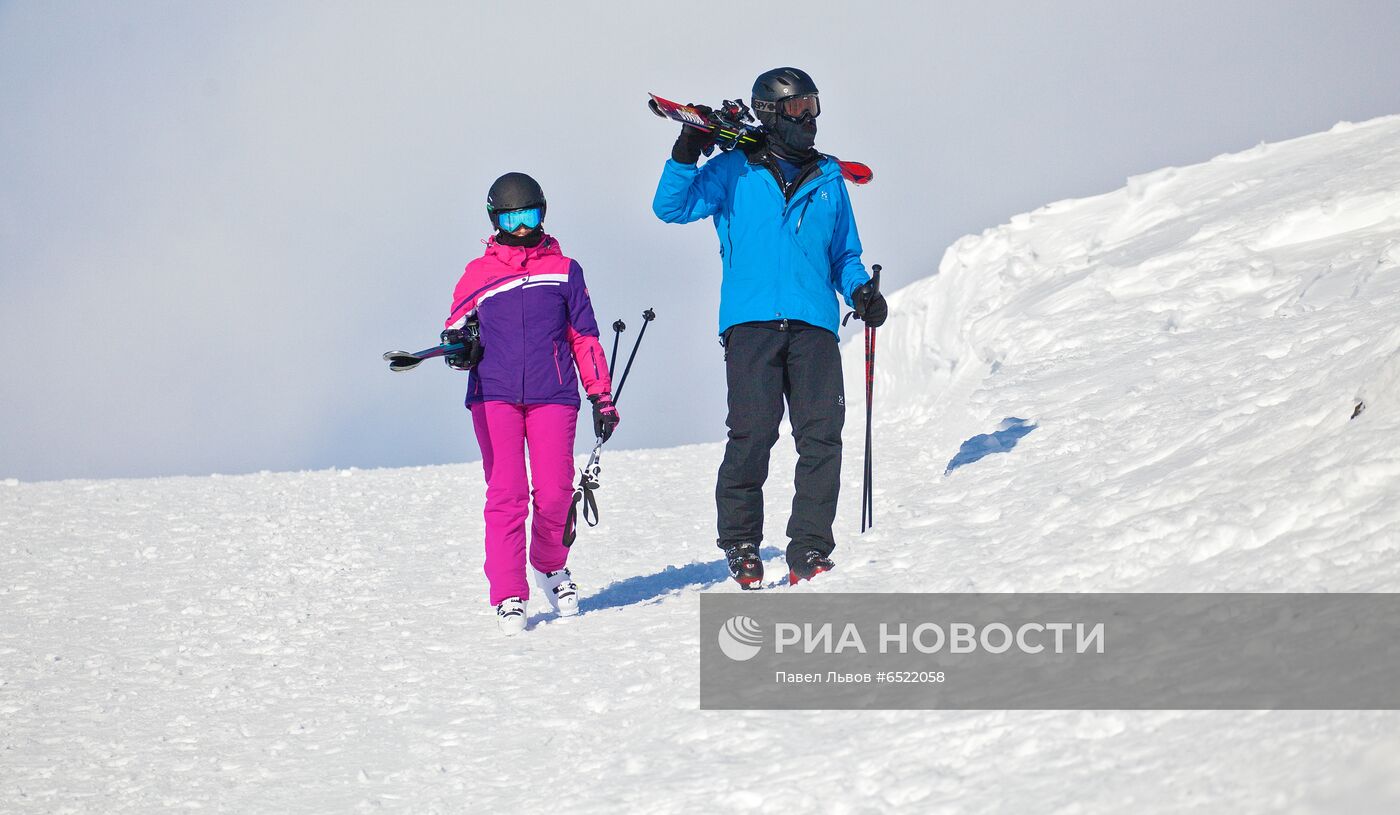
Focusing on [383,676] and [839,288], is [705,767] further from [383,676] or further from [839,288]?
[839,288]

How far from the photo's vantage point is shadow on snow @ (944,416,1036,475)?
29.3 ft

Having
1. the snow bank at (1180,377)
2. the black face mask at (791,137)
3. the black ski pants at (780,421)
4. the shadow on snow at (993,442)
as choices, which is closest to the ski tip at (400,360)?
the black ski pants at (780,421)

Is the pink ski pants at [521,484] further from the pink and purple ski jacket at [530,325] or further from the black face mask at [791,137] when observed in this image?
the black face mask at [791,137]

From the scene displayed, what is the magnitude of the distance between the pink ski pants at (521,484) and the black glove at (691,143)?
1477mm

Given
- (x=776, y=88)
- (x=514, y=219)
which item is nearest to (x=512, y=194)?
(x=514, y=219)

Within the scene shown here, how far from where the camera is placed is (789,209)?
654cm

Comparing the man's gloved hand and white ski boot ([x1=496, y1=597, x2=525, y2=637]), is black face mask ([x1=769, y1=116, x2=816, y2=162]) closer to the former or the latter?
the man's gloved hand

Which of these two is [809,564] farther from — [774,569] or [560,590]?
[560,590]

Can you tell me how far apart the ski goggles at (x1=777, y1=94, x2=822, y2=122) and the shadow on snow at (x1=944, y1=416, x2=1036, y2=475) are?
3108mm

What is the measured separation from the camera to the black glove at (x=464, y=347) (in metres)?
6.81

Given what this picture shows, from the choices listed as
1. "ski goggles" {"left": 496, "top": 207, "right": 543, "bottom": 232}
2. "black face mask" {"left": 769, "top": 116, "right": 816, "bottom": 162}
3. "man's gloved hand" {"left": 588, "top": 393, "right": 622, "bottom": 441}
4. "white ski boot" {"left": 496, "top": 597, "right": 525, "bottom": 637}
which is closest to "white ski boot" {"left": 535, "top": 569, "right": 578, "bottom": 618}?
"white ski boot" {"left": 496, "top": 597, "right": 525, "bottom": 637}

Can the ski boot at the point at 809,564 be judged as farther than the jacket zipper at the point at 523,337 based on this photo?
No

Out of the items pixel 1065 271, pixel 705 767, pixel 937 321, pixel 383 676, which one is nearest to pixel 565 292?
pixel 383 676

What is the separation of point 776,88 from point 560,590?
2.93 metres
